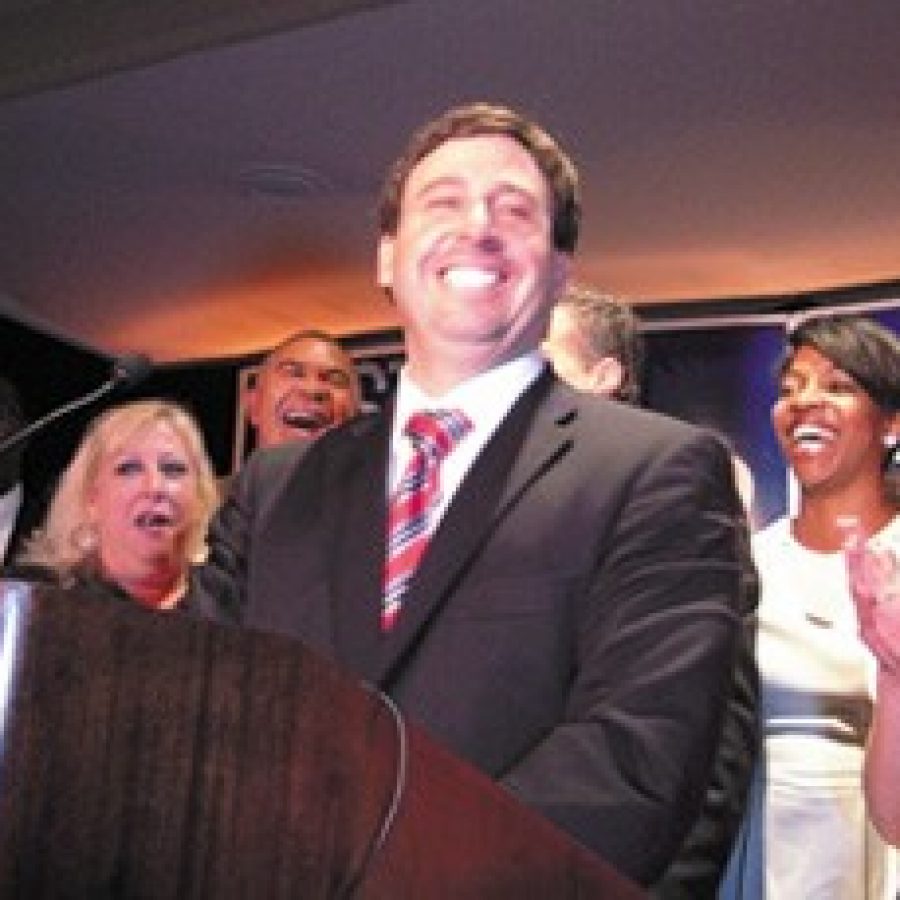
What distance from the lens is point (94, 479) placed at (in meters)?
2.91

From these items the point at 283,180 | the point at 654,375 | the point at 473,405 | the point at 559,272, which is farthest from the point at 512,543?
the point at 654,375

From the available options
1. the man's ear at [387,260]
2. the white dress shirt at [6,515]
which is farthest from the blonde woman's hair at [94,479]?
the man's ear at [387,260]

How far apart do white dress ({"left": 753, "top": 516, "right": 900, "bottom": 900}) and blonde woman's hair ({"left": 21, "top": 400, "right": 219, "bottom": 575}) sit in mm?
1231

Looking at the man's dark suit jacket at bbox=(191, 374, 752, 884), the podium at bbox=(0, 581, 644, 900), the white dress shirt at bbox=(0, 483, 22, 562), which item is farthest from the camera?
the white dress shirt at bbox=(0, 483, 22, 562)

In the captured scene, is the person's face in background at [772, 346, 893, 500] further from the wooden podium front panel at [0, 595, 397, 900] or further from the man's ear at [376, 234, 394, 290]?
the wooden podium front panel at [0, 595, 397, 900]

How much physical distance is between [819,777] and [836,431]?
742 millimetres

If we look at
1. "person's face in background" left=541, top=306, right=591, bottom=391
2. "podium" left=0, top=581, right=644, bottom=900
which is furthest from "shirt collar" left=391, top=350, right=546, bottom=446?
"person's face in background" left=541, top=306, right=591, bottom=391

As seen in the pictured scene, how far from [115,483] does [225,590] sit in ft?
4.99

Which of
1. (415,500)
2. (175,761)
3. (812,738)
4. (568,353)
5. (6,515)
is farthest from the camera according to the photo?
(6,515)

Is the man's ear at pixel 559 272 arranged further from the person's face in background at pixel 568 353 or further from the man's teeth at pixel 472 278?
the person's face in background at pixel 568 353

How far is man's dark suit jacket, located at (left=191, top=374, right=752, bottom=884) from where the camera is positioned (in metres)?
1.11

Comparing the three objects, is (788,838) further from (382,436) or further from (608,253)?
(608,253)

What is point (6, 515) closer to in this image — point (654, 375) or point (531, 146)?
point (654, 375)

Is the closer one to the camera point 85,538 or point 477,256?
point 477,256
